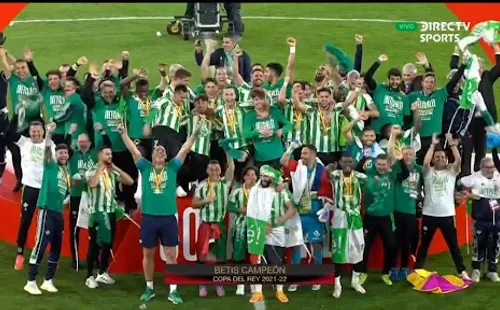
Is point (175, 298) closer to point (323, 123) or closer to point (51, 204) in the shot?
point (51, 204)

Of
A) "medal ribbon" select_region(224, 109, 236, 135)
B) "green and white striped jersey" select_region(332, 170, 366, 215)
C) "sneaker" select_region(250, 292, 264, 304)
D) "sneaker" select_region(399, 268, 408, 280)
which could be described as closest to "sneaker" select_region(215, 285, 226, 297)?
"sneaker" select_region(250, 292, 264, 304)

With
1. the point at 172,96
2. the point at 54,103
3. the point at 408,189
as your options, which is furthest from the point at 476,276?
the point at 54,103

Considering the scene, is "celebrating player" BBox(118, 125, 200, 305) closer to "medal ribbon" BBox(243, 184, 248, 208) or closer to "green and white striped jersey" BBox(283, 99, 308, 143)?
"medal ribbon" BBox(243, 184, 248, 208)

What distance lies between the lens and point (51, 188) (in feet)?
36.8

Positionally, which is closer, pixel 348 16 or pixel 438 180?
pixel 438 180

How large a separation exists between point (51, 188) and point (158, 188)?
107 cm

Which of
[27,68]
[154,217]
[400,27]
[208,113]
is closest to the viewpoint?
[154,217]

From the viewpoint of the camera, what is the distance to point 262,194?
11234 mm

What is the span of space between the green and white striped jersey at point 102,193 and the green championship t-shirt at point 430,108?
3551 millimetres

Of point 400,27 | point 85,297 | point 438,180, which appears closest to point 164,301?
point 85,297

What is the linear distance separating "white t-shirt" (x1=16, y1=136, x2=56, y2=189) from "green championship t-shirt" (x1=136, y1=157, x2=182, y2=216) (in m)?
1.26

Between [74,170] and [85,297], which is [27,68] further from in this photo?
[85,297]

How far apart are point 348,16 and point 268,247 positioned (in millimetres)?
13779

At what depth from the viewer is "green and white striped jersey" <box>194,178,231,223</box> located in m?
11.4
